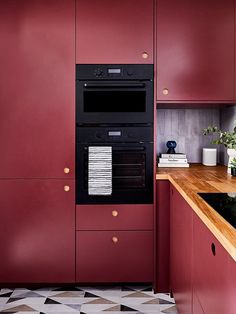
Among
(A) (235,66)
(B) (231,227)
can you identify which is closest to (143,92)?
(A) (235,66)

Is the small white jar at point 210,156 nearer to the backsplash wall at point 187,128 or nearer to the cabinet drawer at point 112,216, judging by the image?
the backsplash wall at point 187,128

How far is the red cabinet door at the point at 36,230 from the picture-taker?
121 inches

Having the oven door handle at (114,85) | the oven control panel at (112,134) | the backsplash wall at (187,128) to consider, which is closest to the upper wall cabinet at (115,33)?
the oven door handle at (114,85)

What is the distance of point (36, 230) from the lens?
10.1 feet

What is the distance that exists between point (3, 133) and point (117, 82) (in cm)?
92

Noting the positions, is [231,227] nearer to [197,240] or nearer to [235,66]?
[197,240]

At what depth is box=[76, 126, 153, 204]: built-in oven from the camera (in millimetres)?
3045

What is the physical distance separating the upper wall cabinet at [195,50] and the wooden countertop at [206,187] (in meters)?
0.55

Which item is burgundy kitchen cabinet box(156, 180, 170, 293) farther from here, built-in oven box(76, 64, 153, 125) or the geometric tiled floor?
built-in oven box(76, 64, 153, 125)

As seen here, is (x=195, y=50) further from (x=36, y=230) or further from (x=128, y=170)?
(x=36, y=230)

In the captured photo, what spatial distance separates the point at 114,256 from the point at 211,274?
5.22 ft

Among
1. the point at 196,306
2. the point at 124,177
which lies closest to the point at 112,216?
the point at 124,177

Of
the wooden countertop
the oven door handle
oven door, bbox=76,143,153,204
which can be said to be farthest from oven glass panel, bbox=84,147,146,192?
the oven door handle

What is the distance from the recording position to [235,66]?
3.04 m
